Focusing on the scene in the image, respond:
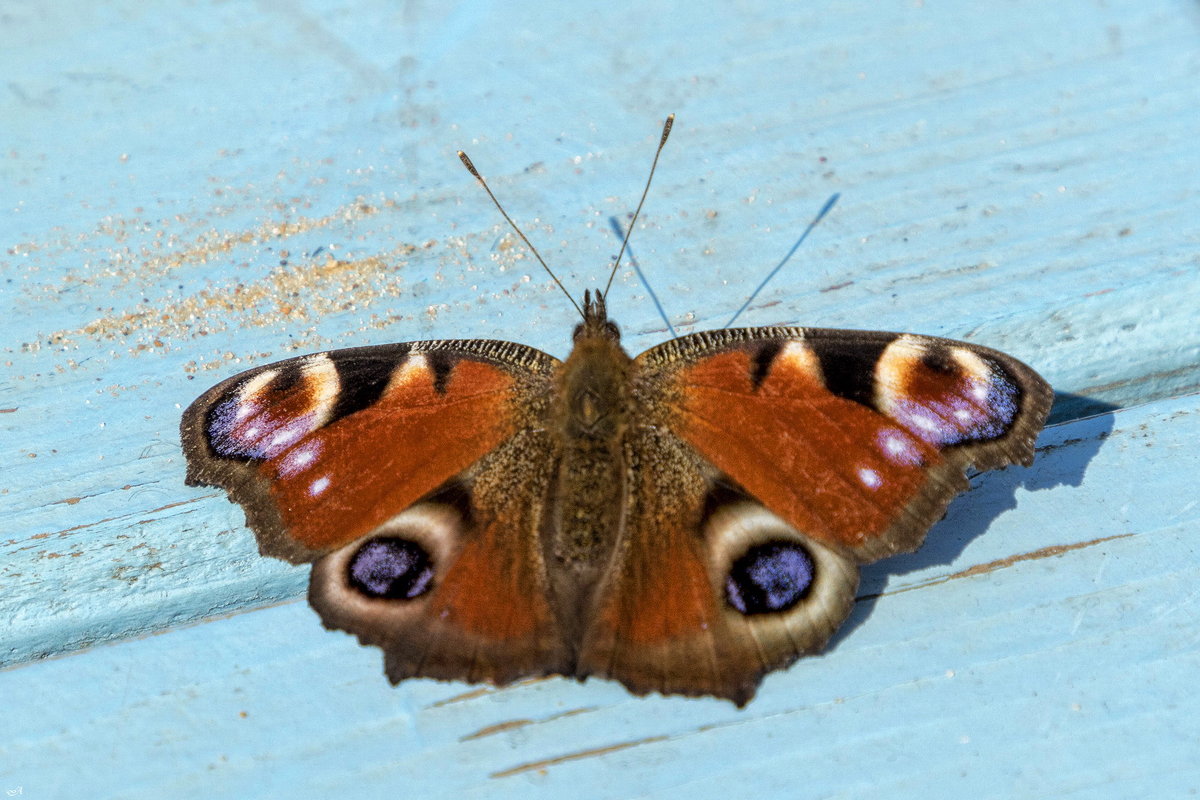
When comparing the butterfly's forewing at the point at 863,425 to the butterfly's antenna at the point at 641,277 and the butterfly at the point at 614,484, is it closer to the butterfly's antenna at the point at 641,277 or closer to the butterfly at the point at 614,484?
the butterfly at the point at 614,484

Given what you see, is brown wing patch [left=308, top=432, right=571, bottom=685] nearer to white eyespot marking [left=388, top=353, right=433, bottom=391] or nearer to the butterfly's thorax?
the butterfly's thorax

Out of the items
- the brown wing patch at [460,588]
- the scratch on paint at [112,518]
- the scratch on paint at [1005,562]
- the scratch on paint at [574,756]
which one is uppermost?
the brown wing patch at [460,588]

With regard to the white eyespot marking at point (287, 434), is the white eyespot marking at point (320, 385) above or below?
above

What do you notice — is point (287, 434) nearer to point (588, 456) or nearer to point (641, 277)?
point (588, 456)

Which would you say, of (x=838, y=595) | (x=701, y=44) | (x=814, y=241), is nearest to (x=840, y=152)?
(x=814, y=241)

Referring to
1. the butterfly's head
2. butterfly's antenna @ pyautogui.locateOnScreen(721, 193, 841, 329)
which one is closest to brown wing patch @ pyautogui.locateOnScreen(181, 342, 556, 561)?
the butterfly's head

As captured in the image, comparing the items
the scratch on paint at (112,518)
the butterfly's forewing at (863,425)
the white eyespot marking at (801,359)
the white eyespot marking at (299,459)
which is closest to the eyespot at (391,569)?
the white eyespot marking at (299,459)
